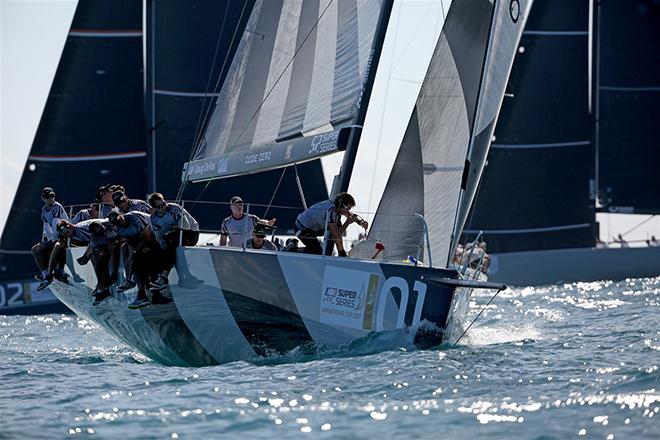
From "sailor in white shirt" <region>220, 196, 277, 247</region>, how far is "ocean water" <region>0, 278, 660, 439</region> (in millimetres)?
1286

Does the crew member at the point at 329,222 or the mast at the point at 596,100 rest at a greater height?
the mast at the point at 596,100

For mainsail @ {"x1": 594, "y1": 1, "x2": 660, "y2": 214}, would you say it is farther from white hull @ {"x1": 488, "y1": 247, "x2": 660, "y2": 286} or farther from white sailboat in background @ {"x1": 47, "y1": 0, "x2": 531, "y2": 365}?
white sailboat in background @ {"x1": 47, "y1": 0, "x2": 531, "y2": 365}

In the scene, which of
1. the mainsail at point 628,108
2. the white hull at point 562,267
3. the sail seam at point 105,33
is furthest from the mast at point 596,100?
the sail seam at point 105,33

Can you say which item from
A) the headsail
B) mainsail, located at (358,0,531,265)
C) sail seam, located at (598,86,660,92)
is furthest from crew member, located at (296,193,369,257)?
sail seam, located at (598,86,660,92)

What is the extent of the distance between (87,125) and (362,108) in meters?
12.0

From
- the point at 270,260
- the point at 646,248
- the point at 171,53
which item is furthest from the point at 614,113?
the point at 270,260

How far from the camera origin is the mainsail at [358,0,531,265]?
10.5 metres

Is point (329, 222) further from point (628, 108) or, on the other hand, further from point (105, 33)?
point (628, 108)

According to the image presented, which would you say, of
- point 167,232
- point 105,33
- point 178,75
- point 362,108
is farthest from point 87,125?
point 362,108

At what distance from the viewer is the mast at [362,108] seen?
10812mm

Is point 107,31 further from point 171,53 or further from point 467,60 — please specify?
point 467,60

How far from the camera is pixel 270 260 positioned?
1010 cm

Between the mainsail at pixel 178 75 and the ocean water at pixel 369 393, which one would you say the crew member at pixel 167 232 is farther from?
the mainsail at pixel 178 75

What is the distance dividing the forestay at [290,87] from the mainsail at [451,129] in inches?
28.7
